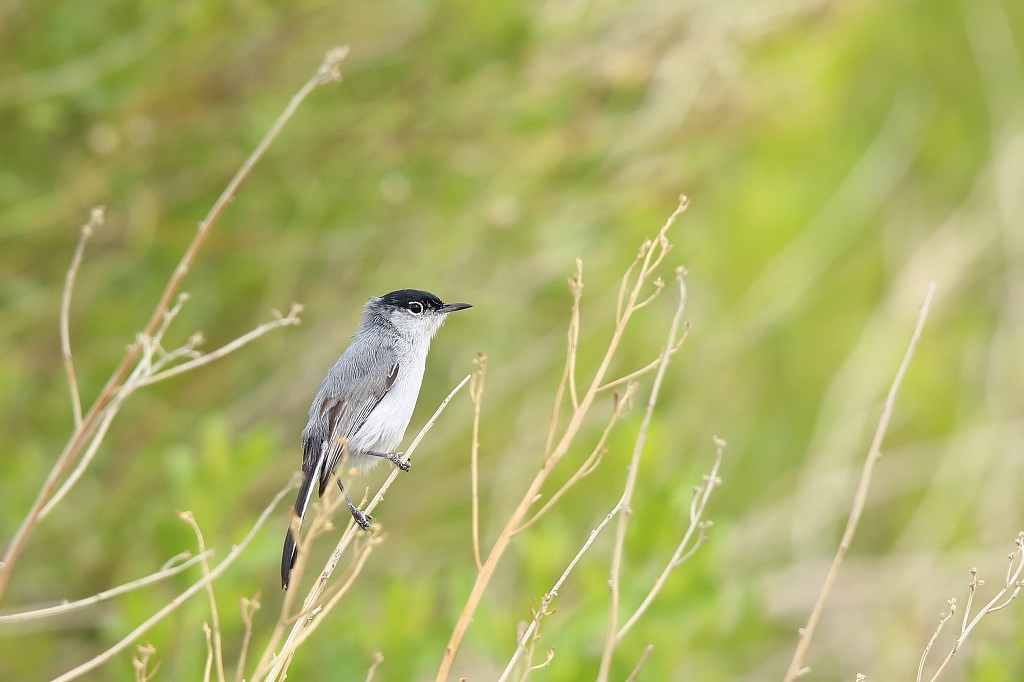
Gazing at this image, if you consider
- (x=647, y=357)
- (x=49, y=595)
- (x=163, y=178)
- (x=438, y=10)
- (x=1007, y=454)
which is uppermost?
(x=438, y=10)

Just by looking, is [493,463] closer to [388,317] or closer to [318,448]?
[388,317]

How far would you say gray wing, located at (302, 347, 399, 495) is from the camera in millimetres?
2281

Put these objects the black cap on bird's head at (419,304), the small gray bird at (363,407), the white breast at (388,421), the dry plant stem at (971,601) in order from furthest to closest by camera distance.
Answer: the black cap on bird's head at (419,304), the white breast at (388,421), the small gray bird at (363,407), the dry plant stem at (971,601)

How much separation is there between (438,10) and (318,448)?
6.49 feet

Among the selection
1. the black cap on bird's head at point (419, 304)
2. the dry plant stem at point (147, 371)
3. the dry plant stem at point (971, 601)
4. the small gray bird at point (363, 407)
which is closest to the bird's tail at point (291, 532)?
the small gray bird at point (363, 407)

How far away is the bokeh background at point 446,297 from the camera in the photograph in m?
3.24

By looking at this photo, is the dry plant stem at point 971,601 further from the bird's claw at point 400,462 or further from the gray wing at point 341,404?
the gray wing at point 341,404

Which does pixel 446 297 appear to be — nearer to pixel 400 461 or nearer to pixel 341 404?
pixel 341 404

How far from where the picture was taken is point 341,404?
239 cm

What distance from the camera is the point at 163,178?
3809 mm

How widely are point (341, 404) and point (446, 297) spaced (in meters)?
1.76

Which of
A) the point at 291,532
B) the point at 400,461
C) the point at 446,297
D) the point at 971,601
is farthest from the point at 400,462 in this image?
the point at 446,297

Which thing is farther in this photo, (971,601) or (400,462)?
(400,462)

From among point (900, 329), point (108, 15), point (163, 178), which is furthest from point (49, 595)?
point (900, 329)
